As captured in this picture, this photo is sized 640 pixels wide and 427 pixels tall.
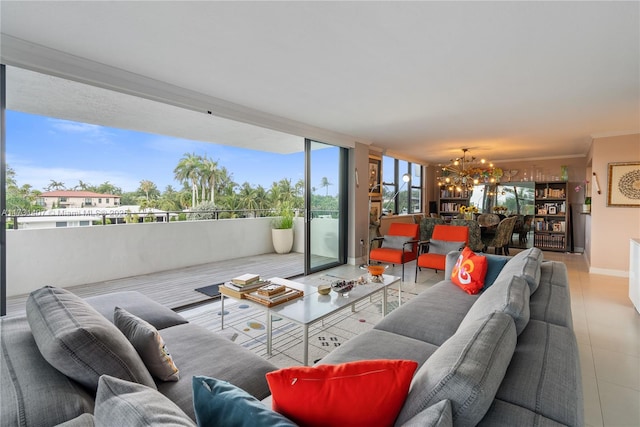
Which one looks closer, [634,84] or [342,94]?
[634,84]

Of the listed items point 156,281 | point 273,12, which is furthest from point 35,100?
point 273,12

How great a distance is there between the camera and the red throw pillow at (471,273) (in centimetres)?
276

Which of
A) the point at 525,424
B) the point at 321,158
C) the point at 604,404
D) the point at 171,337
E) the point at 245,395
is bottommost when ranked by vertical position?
the point at 604,404

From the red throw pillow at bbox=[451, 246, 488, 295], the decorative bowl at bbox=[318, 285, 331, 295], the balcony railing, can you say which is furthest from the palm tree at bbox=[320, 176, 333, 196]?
the red throw pillow at bbox=[451, 246, 488, 295]

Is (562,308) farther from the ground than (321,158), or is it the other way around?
(321,158)

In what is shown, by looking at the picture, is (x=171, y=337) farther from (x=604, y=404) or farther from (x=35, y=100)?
(x=35, y=100)

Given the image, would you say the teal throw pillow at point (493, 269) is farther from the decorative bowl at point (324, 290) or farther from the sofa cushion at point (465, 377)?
the sofa cushion at point (465, 377)

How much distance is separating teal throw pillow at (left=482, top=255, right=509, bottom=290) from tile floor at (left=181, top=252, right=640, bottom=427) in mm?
837

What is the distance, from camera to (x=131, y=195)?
277 inches

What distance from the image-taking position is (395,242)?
17.2ft

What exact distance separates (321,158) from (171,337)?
3.98 metres

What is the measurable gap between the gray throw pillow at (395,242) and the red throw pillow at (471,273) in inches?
83.9

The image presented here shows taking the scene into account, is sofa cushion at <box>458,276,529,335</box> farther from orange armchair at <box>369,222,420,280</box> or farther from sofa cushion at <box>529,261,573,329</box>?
orange armchair at <box>369,222,420,280</box>

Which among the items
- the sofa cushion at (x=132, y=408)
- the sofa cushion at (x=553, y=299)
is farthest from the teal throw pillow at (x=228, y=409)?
the sofa cushion at (x=553, y=299)
